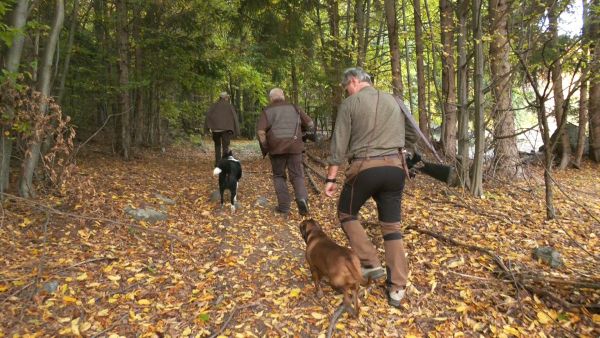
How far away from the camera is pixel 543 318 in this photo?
3691mm

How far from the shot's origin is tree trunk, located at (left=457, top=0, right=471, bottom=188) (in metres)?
7.25

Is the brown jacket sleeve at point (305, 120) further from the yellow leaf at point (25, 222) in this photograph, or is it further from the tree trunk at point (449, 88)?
the yellow leaf at point (25, 222)

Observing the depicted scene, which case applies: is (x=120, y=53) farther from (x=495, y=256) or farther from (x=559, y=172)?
(x=559, y=172)

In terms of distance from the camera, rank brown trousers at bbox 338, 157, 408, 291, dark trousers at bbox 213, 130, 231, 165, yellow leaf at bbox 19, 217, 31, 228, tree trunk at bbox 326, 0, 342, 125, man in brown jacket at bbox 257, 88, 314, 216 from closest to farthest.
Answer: brown trousers at bbox 338, 157, 408, 291 → yellow leaf at bbox 19, 217, 31, 228 → man in brown jacket at bbox 257, 88, 314, 216 → dark trousers at bbox 213, 130, 231, 165 → tree trunk at bbox 326, 0, 342, 125

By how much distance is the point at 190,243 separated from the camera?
208 inches

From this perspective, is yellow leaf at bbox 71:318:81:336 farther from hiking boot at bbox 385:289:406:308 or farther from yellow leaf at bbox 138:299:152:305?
hiking boot at bbox 385:289:406:308

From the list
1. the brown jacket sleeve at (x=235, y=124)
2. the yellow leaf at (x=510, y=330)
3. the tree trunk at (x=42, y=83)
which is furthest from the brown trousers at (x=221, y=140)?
the yellow leaf at (x=510, y=330)

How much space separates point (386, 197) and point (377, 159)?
1.23ft

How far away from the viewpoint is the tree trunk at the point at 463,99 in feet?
23.8

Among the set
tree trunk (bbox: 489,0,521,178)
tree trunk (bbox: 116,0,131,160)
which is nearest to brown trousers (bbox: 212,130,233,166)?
tree trunk (bbox: 116,0,131,160)

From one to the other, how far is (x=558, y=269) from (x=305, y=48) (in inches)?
388

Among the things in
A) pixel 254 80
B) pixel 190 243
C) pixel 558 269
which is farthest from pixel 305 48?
pixel 558 269

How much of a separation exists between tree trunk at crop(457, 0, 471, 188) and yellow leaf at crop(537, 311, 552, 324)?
3857mm

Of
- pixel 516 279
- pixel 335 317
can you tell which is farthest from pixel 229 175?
pixel 516 279
